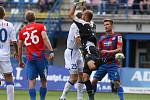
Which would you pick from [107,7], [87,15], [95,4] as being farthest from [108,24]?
[95,4]

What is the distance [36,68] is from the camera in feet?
54.6

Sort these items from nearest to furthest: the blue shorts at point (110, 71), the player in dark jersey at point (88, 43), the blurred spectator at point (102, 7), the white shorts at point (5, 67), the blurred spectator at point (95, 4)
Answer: the white shorts at point (5, 67) → the player in dark jersey at point (88, 43) → the blue shorts at point (110, 71) → the blurred spectator at point (102, 7) → the blurred spectator at point (95, 4)

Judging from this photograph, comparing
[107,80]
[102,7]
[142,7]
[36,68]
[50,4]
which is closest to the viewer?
[36,68]

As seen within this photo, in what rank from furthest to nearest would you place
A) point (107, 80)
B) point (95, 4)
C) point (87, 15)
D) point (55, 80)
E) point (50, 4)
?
1. point (50, 4)
2. point (95, 4)
3. point (55, 80)
4. point (107, 80)
5. point (87, 15)

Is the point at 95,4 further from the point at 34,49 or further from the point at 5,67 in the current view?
the point at 5,67

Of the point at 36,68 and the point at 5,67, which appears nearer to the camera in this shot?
the point at 5,67

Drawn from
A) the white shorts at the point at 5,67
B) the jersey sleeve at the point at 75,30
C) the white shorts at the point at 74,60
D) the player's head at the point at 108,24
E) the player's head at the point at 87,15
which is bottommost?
the white shorts at the point at 74,60

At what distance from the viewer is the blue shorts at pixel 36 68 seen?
54.3 feet

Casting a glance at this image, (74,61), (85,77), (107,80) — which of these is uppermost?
(74,61)

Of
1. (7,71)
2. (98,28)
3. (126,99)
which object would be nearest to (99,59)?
(7,71)

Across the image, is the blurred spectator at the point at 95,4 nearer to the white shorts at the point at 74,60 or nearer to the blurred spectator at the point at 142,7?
the blurred spectator at the point at 142,7

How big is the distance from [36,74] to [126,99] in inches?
209

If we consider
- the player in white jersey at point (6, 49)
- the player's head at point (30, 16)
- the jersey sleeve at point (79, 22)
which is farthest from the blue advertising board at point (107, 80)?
the player in white jersey at point (6, 49)

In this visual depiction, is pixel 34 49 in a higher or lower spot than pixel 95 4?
higher
